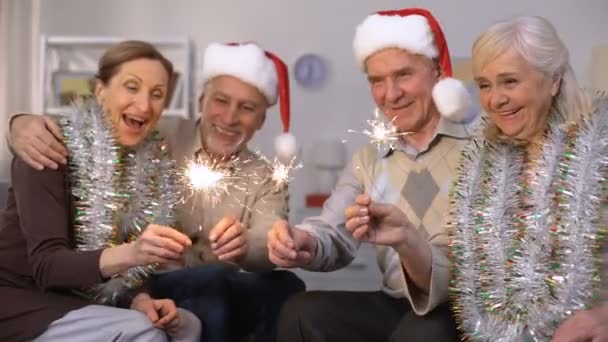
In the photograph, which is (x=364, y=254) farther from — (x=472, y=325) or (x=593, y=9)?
(x=472, y=325)

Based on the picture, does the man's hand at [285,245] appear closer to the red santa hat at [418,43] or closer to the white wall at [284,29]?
the red santa hat at [418,43]

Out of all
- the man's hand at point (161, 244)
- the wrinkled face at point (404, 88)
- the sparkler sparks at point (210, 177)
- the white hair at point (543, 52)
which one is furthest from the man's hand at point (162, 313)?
the white hair at point (543, 52)

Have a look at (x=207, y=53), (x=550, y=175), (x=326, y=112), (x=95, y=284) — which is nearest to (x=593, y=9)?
(x=326, y=112)

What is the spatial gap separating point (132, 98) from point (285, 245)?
1.76 feet

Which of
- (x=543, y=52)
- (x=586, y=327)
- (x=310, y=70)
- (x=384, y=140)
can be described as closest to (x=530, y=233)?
(x=586, y=327)

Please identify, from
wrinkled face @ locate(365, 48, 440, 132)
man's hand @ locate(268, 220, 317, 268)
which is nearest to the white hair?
wrinkled face @ locate(365, 48, 440, 132)

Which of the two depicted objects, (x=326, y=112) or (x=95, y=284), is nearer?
(x=95, y=284)

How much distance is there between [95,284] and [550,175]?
934mm

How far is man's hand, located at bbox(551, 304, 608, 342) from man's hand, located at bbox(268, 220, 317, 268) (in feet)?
1.61

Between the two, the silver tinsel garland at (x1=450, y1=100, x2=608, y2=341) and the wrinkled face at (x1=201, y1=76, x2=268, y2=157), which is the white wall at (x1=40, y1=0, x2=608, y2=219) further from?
the silver tinsel garland at (x1=450, y1=100, x2=608, y2=341)

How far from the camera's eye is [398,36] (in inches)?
69.1

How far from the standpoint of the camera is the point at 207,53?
6.81 ft

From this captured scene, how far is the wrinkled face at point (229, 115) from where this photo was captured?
6.24ft

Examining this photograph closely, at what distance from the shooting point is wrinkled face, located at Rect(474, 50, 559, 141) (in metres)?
1.42
